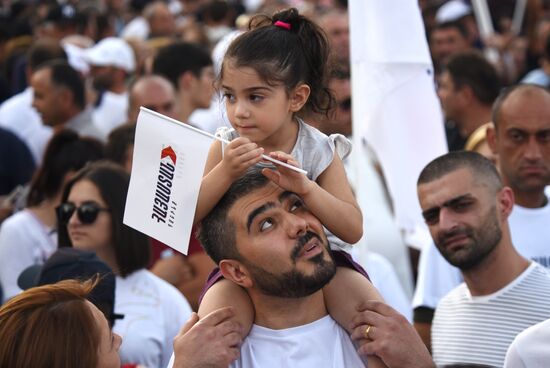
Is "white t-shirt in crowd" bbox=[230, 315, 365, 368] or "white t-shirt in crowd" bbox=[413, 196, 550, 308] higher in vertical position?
"white t-shirt in crowd" bbox=[230, 315, 365, 368]

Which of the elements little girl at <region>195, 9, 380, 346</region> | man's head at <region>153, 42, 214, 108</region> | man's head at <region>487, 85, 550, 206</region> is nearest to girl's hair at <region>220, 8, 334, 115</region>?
little girl at <region>195, 9, 380, 346</region>

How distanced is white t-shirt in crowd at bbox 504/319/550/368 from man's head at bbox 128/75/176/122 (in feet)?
17.6

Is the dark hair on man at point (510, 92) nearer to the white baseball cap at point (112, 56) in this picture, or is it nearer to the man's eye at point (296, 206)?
the man's eye at point (296, 206)

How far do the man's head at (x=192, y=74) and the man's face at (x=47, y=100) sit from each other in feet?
3.30

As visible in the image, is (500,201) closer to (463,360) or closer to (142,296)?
(463,360)

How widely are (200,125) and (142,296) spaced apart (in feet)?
11.5

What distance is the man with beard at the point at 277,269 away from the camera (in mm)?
3838

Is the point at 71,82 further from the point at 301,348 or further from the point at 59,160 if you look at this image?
the point at 301,348

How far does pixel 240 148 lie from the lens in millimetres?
3707

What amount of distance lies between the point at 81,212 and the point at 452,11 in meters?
9.79

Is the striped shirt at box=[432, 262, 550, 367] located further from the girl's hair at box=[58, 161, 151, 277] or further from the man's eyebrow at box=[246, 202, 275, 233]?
the girl's hair at box=[58, 161, 151, 277]

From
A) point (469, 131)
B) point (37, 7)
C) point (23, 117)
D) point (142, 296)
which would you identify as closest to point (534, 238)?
point (142, 296)

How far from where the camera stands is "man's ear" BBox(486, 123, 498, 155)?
630 cm

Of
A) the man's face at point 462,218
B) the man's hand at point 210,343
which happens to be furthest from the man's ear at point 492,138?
the man's hand at point 210,343
